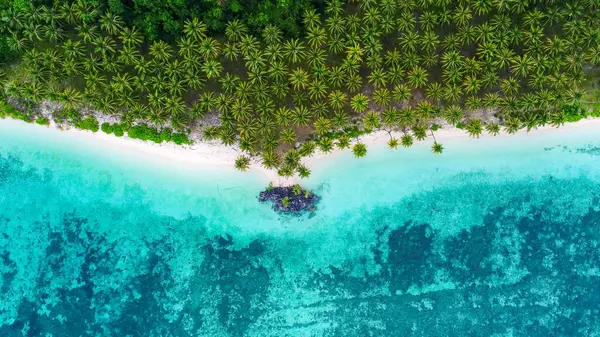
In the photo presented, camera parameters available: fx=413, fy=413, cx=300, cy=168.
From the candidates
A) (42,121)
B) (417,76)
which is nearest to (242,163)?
(417,76)

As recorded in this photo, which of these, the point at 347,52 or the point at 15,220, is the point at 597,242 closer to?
the point at 347,52

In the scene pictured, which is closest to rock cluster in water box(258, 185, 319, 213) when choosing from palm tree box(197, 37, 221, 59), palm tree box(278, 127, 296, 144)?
palm tree box(278, 127, 296, 144)

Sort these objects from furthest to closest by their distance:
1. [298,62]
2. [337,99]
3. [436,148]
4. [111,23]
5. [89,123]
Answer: [89,123] → [436,148] → [298,62] → [337,99] → [111,23]

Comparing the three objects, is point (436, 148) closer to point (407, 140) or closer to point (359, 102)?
point (407, 140)

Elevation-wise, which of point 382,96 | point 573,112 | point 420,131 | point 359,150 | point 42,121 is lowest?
point 359,150

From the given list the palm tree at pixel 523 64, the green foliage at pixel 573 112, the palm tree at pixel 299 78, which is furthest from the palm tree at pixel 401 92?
the green foliage at pixel 573 112
